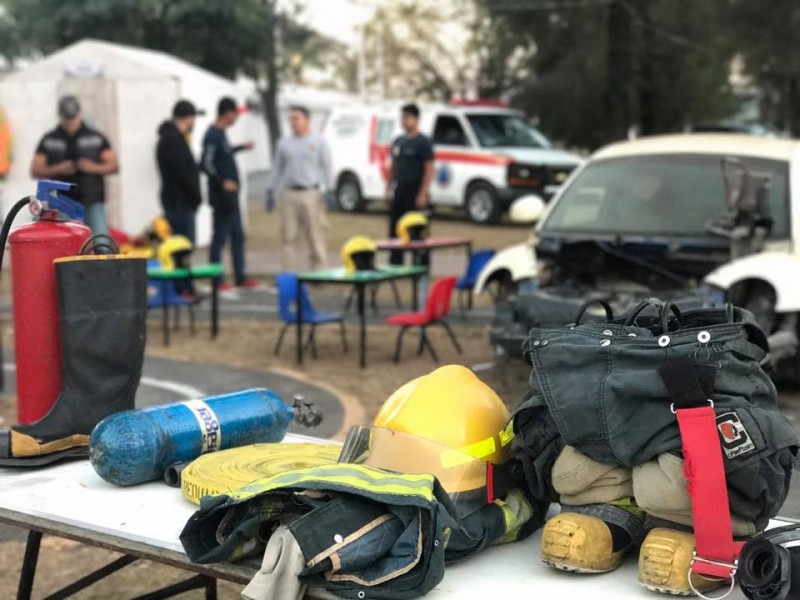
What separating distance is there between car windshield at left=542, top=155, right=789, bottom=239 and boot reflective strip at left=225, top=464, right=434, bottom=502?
5.44 m

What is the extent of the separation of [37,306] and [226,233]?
32.0ft

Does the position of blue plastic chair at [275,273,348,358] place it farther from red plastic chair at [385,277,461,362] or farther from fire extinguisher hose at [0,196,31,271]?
fire extinguisher hose at [0,196,31,271]

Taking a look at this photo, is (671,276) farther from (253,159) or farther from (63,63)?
(253,159)

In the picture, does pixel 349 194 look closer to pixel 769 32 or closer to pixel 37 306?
pixel 769 32

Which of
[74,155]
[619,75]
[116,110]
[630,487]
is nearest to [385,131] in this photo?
[619,75]

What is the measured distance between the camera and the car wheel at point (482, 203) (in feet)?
74.0

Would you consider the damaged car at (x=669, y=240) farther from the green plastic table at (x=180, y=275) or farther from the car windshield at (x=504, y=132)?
the car windshield at (x=504, y=132)

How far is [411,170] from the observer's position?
45.3ft

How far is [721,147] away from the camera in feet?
28.2

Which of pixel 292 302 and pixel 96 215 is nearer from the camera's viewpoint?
pixel 292 302

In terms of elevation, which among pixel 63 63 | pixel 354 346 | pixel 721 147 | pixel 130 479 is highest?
pixel 63 63

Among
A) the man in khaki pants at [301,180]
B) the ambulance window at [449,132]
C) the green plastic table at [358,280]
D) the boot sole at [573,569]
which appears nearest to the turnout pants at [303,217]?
the man in khaki pants at [301,180]

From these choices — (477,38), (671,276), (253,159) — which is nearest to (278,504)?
(671,276)

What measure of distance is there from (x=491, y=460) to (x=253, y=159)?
158 ft
